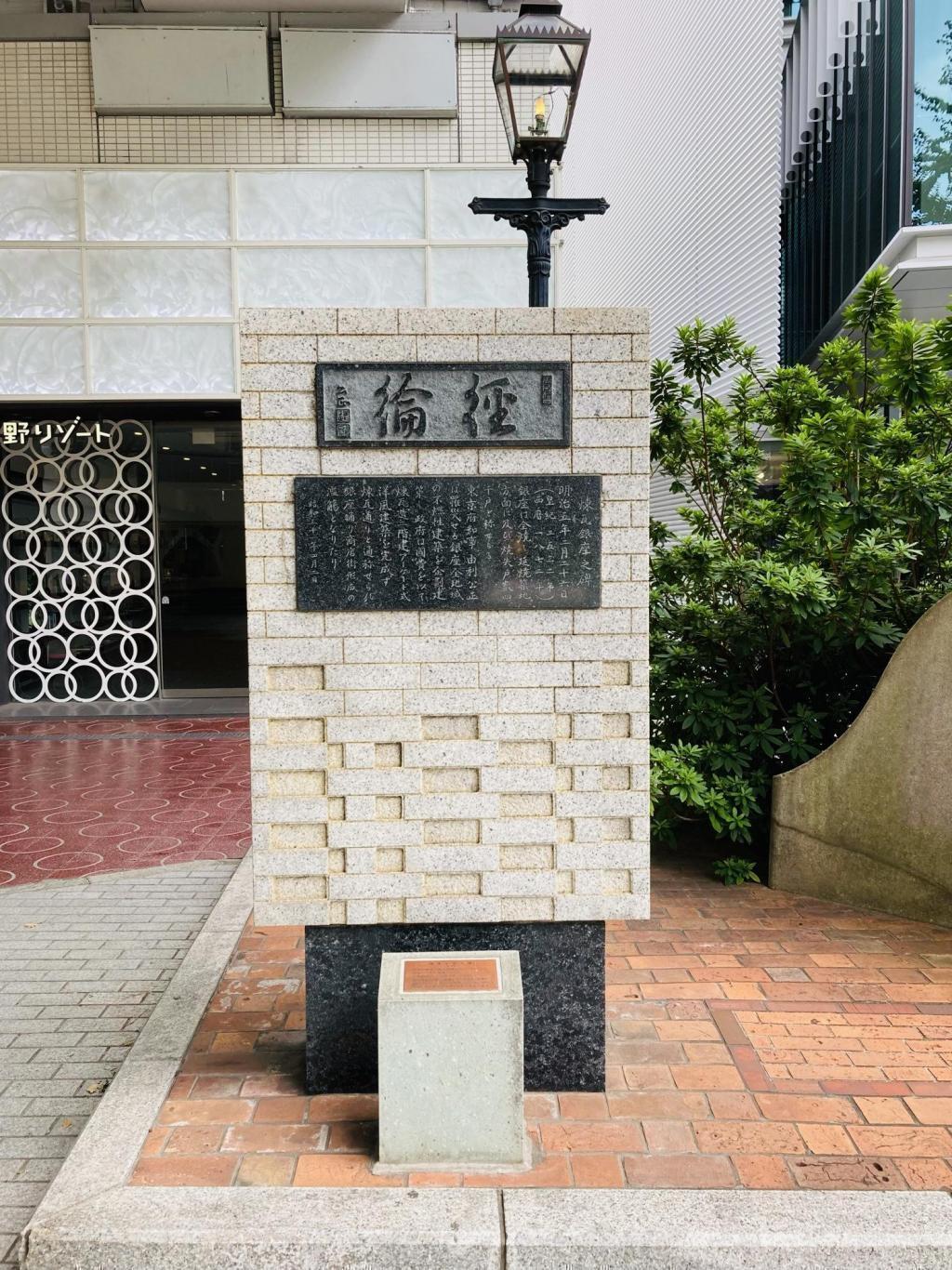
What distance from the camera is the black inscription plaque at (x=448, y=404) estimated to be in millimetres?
3557

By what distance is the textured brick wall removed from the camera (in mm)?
3568

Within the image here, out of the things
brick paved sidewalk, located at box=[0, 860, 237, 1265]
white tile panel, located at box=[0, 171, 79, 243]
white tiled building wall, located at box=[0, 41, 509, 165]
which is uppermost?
white tiled building wall, located at box=[0, 41, 509, 165]

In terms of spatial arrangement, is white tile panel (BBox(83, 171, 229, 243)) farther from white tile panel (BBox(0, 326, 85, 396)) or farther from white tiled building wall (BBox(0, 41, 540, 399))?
white tile panel (BBox(0, 326, 85, 396))

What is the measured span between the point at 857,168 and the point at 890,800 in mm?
11045

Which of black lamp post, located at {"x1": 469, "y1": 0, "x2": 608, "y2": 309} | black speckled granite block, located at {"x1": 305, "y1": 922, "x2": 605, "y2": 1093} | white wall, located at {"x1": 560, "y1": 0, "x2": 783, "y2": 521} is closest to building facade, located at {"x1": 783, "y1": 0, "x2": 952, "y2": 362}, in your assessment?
white wall, located at {"x1": 560, "y1": 0, "x2": 783, "y2": 521}

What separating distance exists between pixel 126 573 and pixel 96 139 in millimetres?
5101

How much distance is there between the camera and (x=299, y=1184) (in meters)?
3.16

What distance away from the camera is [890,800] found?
17.5ft

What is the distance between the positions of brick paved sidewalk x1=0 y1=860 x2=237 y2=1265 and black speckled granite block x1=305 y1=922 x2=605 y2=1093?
3.13 ft

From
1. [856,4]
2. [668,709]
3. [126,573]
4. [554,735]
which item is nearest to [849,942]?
[668,709]

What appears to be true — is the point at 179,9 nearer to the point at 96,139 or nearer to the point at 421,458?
the point at 96,139

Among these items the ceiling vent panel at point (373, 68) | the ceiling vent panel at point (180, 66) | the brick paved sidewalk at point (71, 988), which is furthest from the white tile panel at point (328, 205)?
the brick paved sidewalk at point (71, 988)

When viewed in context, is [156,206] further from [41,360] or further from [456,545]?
[456,545]

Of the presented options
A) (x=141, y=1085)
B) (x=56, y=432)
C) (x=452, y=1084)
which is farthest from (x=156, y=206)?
(x=452, y=1084)
